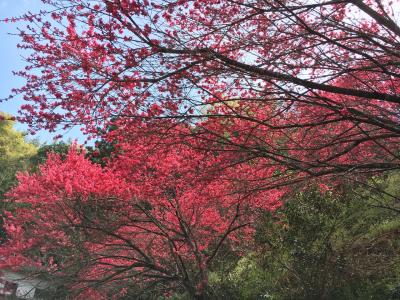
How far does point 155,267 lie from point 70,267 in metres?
1.93

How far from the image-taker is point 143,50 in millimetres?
3998

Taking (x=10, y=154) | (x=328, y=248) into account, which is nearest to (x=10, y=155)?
(x=10, y=154)

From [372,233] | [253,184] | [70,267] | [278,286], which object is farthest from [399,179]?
[70,267]

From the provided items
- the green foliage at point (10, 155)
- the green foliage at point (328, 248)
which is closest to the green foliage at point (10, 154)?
the green foliage at point (10, 155)

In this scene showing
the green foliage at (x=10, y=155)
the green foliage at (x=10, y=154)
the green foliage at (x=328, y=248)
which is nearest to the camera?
the green foliage at (x=328, y=248)

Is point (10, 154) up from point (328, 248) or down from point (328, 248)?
up

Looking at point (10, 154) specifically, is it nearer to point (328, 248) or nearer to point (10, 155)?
point (10, 155)

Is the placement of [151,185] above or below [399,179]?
above

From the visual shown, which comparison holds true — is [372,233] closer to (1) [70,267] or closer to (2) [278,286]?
(2) [278,286]

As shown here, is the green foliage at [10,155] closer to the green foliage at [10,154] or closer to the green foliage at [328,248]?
the green foliage at [10,154]

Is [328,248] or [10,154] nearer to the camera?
[328,248]

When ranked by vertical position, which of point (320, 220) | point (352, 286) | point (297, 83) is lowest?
point (352, 286)

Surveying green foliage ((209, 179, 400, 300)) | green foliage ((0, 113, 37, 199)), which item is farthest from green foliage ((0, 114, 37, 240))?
green foliage ((209, 179, 400, 300))

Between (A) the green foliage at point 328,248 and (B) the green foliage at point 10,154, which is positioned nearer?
(A) the green foliage at point 328,248
